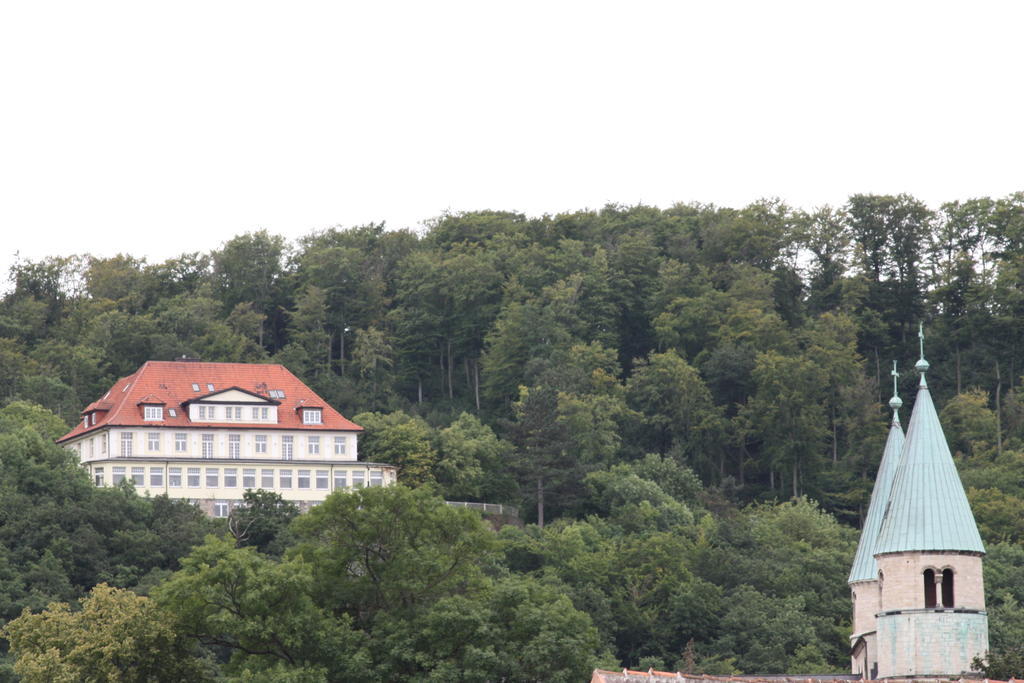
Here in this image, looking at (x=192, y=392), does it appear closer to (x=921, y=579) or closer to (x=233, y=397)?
(x=233, y=397)

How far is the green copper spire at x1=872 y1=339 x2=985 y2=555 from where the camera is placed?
82.1 m

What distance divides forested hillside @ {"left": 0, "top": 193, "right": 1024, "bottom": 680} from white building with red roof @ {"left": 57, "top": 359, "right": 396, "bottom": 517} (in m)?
3.13

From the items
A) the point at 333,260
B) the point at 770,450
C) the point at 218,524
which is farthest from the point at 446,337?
the point at 218,524

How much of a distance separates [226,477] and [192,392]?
277 inches

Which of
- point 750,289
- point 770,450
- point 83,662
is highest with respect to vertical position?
point 750,289

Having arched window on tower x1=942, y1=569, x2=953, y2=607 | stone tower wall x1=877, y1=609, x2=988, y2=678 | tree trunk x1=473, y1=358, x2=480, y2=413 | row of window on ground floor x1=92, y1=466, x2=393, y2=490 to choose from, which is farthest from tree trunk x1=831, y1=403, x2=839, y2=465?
stone tower wall x1=877, y1=609, x2=988, y2=678

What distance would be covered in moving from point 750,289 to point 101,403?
131 ft

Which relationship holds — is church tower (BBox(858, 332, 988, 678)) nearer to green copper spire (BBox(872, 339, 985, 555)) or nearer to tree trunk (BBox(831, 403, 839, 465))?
green copper spire (BBox(872, 339, 985, 555))

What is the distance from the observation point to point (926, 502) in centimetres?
8294

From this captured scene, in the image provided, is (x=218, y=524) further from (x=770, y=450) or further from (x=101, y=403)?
(x=770, y=450)

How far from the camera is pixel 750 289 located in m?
152

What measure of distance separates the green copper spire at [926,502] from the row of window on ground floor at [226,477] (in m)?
47.0

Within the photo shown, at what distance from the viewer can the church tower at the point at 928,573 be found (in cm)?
8044

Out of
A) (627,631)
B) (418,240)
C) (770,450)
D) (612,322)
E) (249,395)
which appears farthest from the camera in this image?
(418,240)
